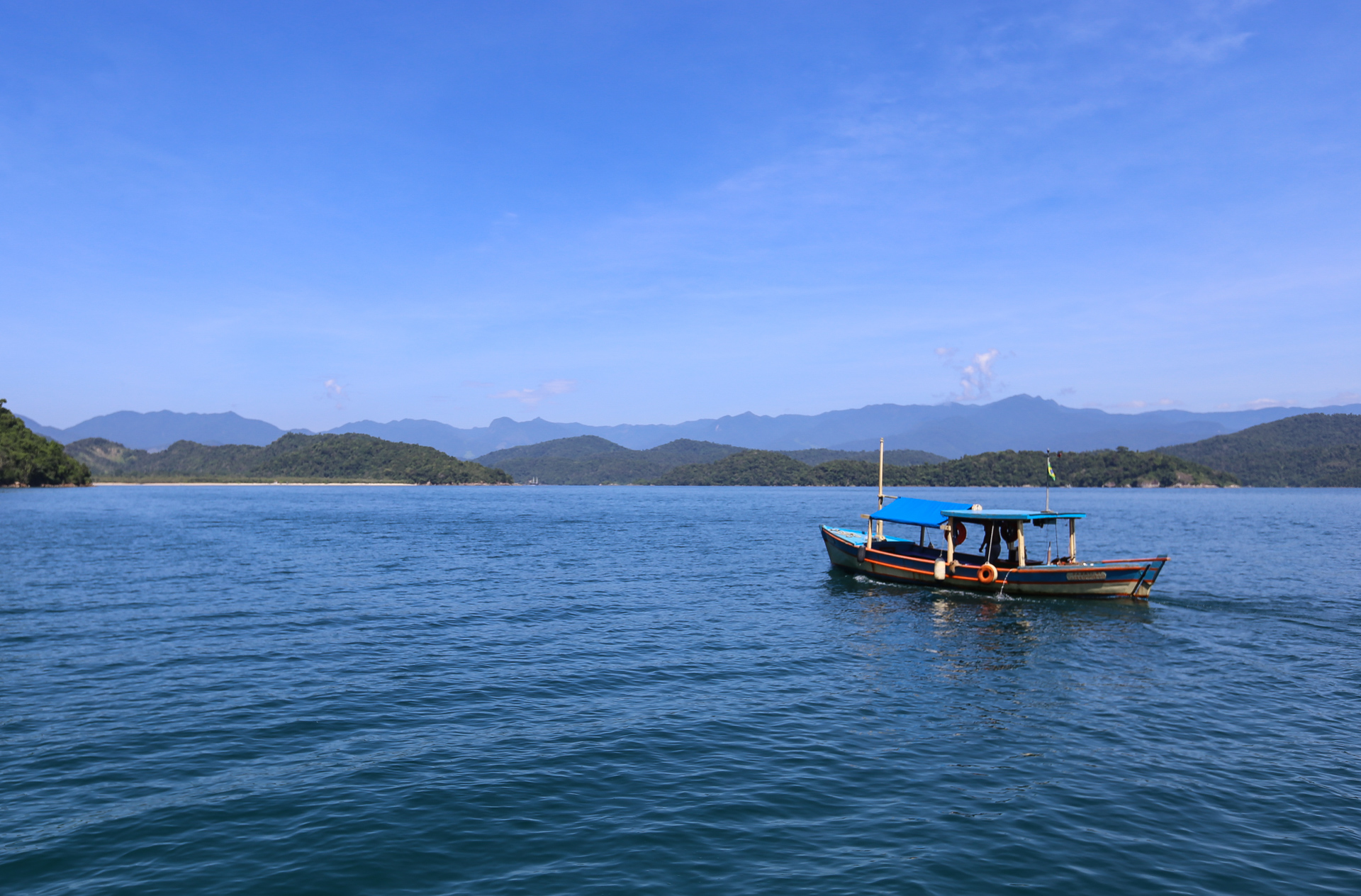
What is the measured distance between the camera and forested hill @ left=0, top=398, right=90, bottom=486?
158 m

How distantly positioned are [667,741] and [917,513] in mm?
31611

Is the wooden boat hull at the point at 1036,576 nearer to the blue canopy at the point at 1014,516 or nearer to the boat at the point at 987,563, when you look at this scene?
the boat at the point at 987,563

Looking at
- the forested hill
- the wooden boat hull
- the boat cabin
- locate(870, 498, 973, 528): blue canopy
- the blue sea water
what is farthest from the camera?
the forested hill

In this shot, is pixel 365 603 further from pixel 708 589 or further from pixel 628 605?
pixel 708 589

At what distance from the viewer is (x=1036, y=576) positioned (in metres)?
38.2

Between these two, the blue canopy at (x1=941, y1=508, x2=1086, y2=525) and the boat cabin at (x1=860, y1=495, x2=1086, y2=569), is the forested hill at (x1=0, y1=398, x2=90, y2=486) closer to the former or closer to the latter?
the boat cabin at (x1=860, y1=495, x2=1086, y2=569)

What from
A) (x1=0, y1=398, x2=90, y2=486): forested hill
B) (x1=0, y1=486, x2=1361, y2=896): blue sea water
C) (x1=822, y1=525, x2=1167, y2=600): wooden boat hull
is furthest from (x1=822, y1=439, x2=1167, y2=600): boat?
(x1=0, y1=398, x2=90, y2=486): forested hill

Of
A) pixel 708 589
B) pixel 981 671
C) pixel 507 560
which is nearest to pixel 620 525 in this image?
pixel 507 560

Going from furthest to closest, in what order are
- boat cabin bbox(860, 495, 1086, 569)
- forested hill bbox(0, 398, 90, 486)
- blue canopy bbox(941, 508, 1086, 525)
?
1. forested hill bbox(0, 398, 90, 486)
2. boat cabin bbox(860, 495, 1086, 569)
3. blue canopy bbox(941, 508, 1086, 525)

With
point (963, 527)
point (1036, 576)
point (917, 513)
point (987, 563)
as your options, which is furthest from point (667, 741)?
point (917, 513)

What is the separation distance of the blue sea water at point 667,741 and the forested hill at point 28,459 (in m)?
166

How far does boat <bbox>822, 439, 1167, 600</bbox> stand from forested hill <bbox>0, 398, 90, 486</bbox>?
19480 cm

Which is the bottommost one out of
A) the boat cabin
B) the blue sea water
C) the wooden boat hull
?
the blue sea water

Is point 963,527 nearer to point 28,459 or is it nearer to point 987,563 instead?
point 987,563
